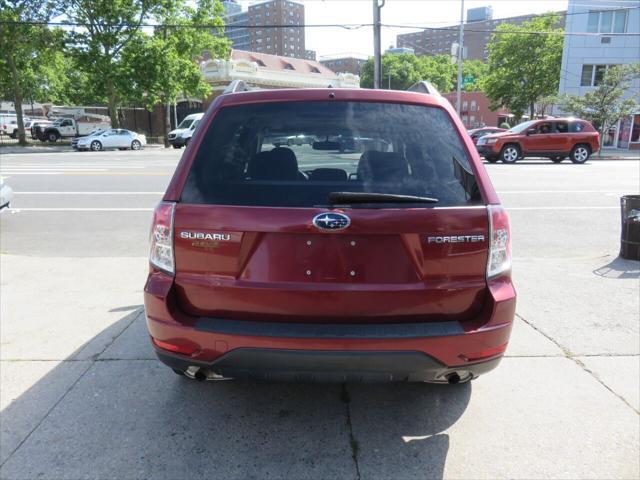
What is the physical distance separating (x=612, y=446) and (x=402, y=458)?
1.18 metres

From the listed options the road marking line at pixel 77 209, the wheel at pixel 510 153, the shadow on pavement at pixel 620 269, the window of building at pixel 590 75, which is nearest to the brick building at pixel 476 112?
the window of building at pixel 590 75

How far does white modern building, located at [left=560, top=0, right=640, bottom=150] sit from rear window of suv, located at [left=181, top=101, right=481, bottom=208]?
128ft

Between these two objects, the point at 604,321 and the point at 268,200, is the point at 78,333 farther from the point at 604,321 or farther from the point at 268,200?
the point at 604,321

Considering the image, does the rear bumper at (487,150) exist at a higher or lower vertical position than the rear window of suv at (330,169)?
lower

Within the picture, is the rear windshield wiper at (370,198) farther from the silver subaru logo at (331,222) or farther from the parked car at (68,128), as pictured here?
the parked car at (68,128)

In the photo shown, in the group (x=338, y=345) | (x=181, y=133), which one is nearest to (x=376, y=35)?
(x=181, y=133)

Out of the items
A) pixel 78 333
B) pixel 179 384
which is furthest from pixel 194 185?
pixel 78 333

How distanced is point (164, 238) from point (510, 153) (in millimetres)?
20796

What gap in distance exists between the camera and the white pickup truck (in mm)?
41178

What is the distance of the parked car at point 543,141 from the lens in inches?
819

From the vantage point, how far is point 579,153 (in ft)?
70.0

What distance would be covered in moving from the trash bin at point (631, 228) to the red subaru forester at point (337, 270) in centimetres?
470

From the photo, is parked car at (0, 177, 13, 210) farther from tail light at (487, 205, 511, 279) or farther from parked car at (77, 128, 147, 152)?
parked car at (77, 128, 147, 152)

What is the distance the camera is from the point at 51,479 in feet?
8.04
